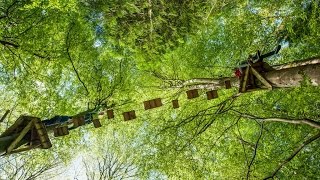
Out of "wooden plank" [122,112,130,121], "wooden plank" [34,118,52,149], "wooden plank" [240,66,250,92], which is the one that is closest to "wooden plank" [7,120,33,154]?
"wooden plank" [34,118,52,149]

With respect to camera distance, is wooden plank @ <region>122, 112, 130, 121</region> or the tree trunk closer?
the tree trunk

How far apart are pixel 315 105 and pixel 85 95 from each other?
937cm

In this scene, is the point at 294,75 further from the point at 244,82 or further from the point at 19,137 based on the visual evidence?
the point at 19,137

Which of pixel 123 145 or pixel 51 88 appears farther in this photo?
pixel 123 145

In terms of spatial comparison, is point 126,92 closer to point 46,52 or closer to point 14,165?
point 46,52

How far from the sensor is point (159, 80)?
53.6 feet

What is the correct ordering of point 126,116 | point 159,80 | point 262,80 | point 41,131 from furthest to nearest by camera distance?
point 159,80 < point 126,116 < point 41,131 < point 262,80

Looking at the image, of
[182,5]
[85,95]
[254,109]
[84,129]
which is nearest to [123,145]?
[84,129]

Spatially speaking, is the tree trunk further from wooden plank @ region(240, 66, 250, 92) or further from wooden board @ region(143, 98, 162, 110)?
wooden board @ region(143, 98, 162, 110)

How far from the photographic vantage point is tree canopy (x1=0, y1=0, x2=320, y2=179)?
904cm

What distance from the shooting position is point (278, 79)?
5.81 metres

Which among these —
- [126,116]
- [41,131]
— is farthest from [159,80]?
[41,131]

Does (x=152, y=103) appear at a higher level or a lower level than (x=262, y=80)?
higher

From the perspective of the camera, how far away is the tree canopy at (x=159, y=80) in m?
9.04
